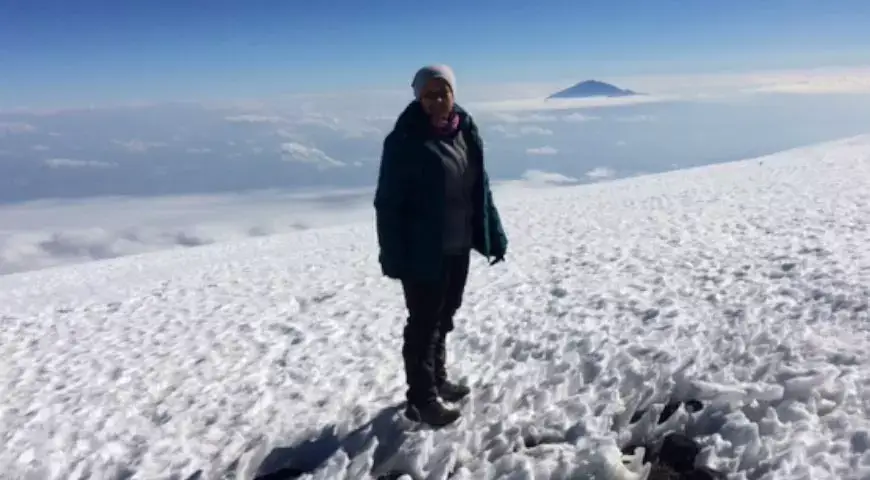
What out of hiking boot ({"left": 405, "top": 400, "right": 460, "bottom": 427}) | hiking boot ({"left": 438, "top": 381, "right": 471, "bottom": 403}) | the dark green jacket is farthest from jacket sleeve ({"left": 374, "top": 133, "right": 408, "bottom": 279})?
hiking boot ({"left": 438, "top": 381, "right": 471, "bottom": 403})

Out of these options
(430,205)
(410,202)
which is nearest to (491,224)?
(430,205)

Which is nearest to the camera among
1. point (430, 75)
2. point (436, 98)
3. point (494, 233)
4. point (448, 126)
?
point (430, 75)

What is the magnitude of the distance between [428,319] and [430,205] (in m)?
1.09

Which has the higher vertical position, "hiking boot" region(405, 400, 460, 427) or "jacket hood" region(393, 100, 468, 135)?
"jacket hood" region(393, 100, 468, 135)

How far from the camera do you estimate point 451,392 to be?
271 inches

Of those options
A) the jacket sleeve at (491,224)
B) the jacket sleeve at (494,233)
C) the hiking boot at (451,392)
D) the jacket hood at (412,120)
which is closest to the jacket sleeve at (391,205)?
the jacket hood at (412,120)

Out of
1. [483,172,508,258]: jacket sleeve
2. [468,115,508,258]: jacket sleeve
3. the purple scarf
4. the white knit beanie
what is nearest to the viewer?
the white knit beanie

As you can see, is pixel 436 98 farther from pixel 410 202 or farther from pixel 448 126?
pixel 410 202

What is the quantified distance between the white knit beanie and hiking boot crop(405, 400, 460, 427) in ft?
9.61

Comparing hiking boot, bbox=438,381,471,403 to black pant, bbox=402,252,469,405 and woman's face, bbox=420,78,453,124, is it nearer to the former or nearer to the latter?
black pant, bbox=402,252,469,405

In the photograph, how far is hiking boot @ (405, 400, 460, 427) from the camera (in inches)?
243

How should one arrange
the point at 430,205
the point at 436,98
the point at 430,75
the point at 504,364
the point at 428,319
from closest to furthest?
the point at 430,75, the point at 436,98, the point at 430,205, the point at 428,319, the point at 504,364

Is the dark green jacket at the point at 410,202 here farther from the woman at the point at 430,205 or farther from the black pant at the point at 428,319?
the black pant at the point at 428,319

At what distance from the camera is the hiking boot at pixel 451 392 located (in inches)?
270
